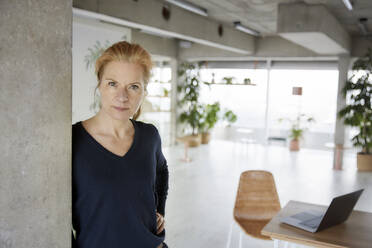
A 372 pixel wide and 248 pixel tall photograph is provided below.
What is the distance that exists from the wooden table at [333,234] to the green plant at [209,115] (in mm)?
9324

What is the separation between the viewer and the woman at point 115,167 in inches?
56.8

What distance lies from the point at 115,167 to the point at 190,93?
1039cm

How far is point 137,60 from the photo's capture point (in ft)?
5.14

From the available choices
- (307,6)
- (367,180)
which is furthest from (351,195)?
(367,180)

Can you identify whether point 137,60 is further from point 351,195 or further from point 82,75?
point 82,75

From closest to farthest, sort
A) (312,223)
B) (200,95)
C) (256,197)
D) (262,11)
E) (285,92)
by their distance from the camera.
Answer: (312,223) → (256,197) → (262,11) → (285,92) → (200,95)

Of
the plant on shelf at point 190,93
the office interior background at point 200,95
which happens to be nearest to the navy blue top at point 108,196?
the office interior background at point 200,95

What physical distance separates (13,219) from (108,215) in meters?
0.42

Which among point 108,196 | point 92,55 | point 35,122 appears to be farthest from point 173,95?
point 35,122

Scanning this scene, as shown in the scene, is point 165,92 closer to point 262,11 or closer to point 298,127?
point 298,127

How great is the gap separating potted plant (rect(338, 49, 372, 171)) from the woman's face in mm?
8221

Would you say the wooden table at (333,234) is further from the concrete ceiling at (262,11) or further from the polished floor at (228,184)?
the concrete ceiling at (262,11)

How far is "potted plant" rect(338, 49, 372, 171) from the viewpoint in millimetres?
8672

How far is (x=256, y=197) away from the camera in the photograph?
3684 mm
